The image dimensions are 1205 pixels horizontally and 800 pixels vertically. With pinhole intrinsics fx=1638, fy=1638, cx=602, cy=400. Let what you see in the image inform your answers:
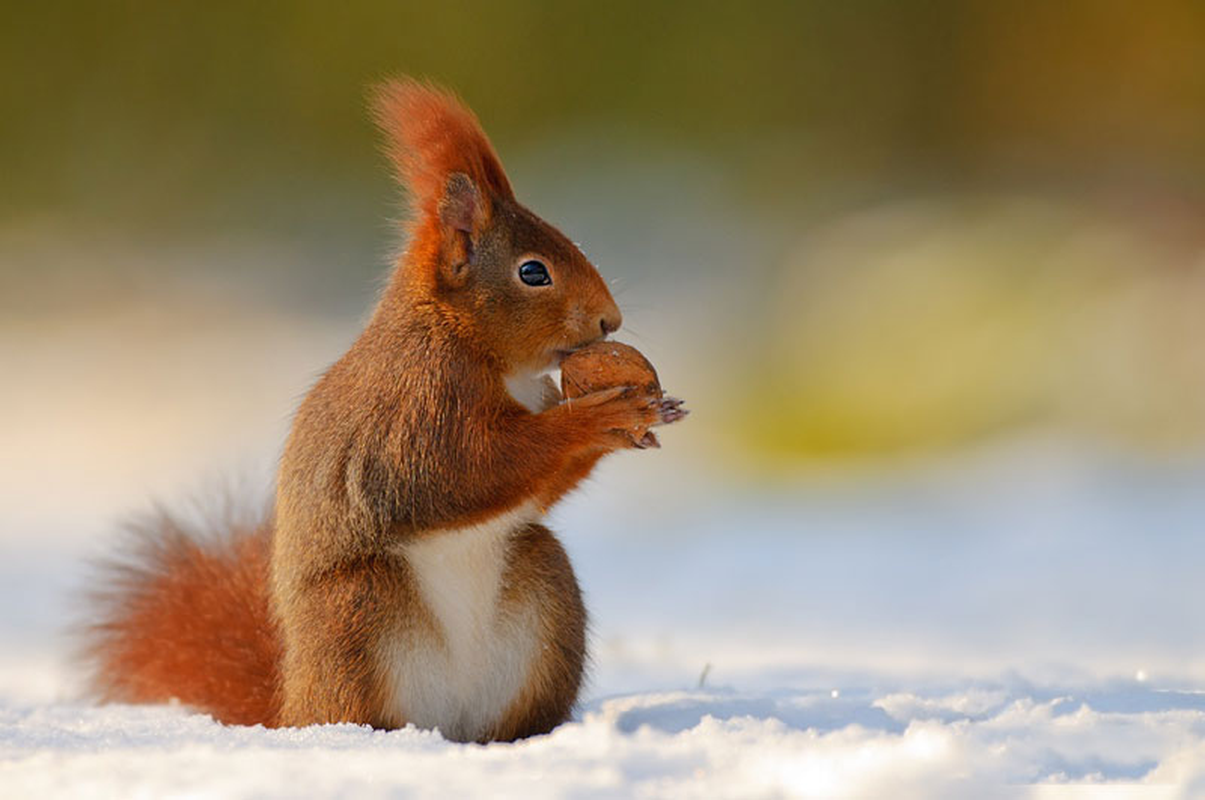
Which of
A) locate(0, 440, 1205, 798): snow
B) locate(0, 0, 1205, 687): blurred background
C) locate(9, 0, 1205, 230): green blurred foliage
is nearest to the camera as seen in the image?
locate(0, 440, 1205, 798): snow

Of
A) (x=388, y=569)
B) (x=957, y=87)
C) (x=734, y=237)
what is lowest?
(x=388, y=569)

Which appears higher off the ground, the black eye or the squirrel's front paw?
the black eye

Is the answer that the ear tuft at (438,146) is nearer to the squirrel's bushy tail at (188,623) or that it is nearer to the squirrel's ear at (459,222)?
the squirrel's ear at (459,222)

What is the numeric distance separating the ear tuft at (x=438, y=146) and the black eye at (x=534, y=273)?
0.11 m

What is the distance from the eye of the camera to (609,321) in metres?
2.46

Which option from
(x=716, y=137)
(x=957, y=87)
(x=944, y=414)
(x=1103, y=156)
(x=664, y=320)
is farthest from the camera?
(x=716, y=137)

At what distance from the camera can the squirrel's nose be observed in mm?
2453

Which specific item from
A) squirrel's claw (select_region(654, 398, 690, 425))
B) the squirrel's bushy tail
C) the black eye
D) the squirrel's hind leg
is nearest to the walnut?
squirrel's claw (select_region(654, 398, 690, 425))

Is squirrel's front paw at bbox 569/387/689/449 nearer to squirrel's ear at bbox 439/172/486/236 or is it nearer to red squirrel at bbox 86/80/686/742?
red squirrel at bbox 86/80/686/742

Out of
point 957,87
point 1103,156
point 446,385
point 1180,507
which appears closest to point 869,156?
point 957,87

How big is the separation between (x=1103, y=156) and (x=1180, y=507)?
482 centimetres

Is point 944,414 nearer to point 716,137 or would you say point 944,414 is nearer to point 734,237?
point 734,237

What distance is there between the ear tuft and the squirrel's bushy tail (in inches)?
28.7

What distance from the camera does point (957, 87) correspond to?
1021cm
